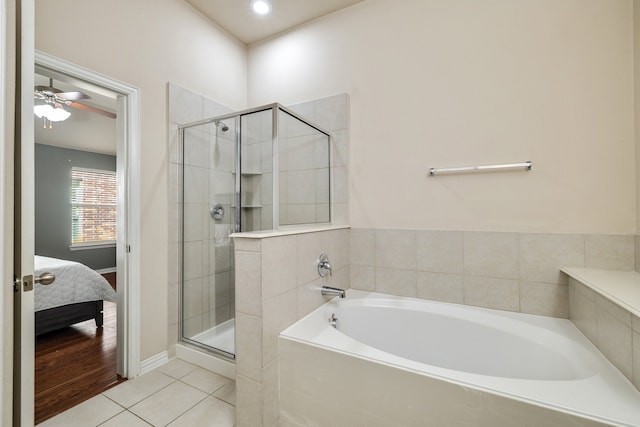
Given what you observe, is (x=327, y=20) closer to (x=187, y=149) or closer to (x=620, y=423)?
(x=187, y=149)

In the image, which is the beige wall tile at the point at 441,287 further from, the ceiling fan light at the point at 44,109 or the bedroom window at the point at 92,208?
the bedroom window at the point at 92,208

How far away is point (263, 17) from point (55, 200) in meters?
4.92

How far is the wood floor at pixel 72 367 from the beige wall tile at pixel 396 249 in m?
1.98

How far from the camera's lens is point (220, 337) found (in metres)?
2.20

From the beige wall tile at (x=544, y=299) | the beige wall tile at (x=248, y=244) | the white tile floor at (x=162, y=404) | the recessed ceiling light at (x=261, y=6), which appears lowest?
the white tile floor at (x=162, y=404)

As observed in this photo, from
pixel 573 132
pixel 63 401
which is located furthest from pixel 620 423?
pixel 63 401

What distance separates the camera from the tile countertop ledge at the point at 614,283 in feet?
3.49

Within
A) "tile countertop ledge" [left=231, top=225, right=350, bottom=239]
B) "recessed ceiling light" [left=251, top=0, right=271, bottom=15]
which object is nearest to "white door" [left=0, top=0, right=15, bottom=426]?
"tile countertop ledge" [left=231, top=225, right=350, bottom=239]

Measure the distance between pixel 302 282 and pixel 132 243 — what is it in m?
1.21

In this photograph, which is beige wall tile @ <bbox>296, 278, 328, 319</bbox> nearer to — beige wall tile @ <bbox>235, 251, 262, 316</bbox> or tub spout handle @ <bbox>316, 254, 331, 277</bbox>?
tub spout handle @ <bbox>316, 254, 331, 277</bbox>

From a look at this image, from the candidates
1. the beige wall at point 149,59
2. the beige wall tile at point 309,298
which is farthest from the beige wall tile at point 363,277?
the beige wall at point 149,59

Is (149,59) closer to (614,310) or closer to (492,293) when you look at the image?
(492,293)

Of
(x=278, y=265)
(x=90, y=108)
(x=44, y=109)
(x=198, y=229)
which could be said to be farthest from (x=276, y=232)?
(x=90, y=108)

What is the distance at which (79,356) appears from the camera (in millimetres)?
2158
